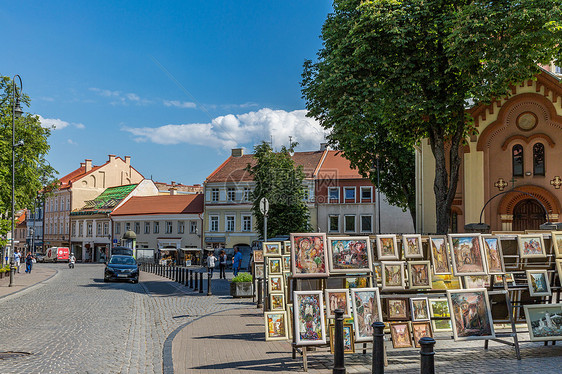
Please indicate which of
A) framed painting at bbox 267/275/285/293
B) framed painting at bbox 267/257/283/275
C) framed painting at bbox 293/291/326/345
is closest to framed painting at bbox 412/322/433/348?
framed painting at bbox 293/291/326/345

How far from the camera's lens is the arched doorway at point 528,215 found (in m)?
26.7

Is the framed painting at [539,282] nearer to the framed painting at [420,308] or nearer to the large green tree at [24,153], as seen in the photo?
the framed painting at [420,308]

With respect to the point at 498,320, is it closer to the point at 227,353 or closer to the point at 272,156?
the point at 227,353

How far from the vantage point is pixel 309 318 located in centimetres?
857

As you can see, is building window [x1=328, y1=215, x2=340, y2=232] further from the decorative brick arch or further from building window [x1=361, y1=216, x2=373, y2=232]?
the decorative brick arch

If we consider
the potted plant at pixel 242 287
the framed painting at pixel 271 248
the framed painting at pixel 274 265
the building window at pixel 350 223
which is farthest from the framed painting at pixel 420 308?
the building window at pixel 350 223

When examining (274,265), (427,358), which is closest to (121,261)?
(274,265)

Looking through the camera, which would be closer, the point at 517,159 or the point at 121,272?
the point at 517,159

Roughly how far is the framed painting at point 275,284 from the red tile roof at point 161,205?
53.4 metres

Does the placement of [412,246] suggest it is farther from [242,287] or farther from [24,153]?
[24,153]

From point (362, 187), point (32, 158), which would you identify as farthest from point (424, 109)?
point (362, 187)

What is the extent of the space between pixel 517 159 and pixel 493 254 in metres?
19.9

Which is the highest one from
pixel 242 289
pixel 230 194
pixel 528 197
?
pixel 230 194

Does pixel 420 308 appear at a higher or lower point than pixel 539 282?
lower
